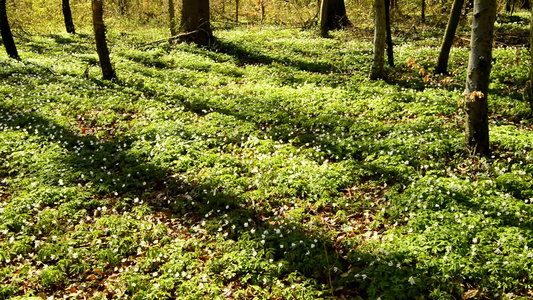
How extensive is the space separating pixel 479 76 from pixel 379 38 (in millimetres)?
5703

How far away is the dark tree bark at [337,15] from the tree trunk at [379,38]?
38.3 ft

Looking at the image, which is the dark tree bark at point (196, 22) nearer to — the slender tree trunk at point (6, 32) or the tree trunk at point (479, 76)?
the slender tree trunk at point (6, 32)

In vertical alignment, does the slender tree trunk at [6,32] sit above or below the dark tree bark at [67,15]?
below

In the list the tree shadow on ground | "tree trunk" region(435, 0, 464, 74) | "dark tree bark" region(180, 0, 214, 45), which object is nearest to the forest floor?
the tree shadow on ground

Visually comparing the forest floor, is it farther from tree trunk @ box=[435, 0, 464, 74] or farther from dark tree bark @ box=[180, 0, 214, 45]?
dark tree bark @ box=[180, 0, 214, 45]

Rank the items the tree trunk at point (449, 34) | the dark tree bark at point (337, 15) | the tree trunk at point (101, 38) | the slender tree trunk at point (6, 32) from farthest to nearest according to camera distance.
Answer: the dark tree bark at point (337, 15)
the slender tree trunk at point (6, 32)
the tree trunk at point (101, 38)
the tree trunk at point (449, 34)

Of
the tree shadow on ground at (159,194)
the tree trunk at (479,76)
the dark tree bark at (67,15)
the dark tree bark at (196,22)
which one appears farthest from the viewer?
the dark tree bark at (67,15)

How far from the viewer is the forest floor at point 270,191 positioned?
564 cm

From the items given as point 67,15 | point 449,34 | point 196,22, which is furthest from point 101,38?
point 67,15

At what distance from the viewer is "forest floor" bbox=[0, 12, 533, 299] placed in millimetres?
5637

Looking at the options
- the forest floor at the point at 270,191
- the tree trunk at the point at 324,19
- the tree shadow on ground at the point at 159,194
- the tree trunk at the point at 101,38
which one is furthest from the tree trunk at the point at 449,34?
the tree trunk at the point at 101,38

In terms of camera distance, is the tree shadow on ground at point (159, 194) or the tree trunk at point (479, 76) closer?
the tree shadow on ground at point (159, 194)

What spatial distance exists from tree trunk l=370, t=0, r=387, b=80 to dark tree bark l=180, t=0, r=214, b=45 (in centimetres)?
1074

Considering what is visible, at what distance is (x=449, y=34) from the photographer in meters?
12.5
